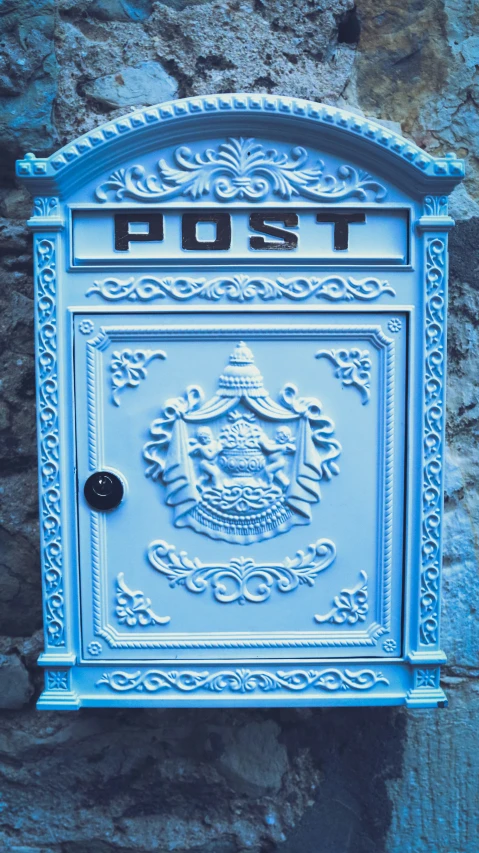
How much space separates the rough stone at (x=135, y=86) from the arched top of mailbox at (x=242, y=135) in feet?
1.15

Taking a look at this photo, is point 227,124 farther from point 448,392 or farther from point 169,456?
point 448,392

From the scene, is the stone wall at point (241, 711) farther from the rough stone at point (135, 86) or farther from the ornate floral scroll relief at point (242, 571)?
the ornate floral scroll relief at point (242, 571)

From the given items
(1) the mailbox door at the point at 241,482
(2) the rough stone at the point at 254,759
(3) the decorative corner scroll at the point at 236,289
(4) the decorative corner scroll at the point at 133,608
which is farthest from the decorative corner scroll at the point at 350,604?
(3) the decorative corner scroll at the point at 236,289

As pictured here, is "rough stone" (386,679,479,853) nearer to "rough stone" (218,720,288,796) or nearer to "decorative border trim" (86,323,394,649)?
"rough stone" (218,720,288,796)

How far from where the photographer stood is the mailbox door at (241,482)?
1158 millimetres

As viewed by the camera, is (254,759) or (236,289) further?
(254,759)

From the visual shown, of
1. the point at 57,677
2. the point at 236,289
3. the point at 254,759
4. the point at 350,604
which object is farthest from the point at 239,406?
the point at 254,759

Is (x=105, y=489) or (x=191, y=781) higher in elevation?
(x=105, y=489)

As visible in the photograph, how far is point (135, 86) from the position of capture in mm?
1406

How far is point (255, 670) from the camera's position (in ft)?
3.95

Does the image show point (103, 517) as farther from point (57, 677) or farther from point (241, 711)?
point (241, 711)

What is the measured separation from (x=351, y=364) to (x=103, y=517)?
553mm

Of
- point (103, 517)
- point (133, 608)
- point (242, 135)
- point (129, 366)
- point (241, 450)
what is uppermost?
point (242, 135)

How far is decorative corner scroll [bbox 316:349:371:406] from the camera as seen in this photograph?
1162 mm
